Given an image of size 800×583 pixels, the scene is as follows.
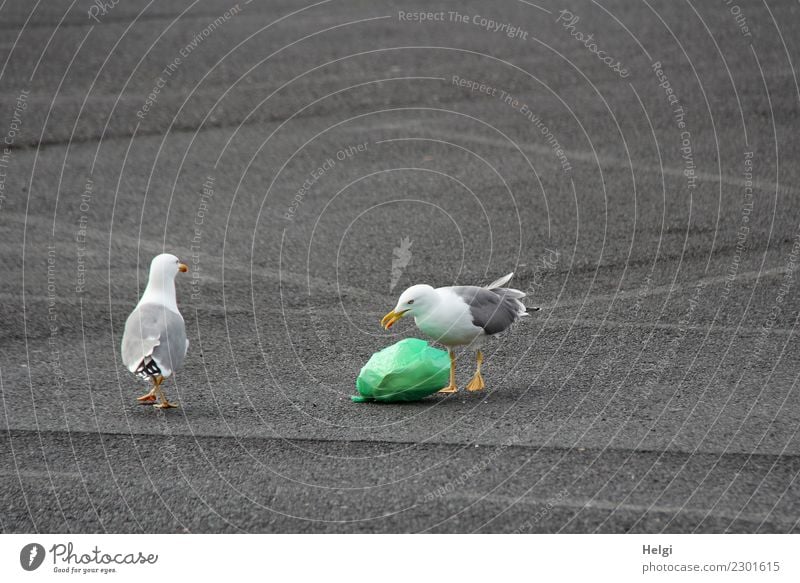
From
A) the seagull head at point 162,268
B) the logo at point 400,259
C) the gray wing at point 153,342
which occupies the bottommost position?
the gray wing at point 153,342

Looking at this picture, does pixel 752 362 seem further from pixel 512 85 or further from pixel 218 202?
pixel 512 85

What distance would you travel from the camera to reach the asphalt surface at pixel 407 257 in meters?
6.45

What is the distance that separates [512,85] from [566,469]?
36.4ft

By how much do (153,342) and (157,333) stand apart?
71 mm

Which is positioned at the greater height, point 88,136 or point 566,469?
point 88,136

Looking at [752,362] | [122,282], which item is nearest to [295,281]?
[122,282]

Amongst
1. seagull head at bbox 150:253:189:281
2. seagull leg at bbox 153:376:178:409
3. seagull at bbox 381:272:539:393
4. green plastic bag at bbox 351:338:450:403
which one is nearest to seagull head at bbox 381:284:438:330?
seagull at bbox 381:272:539:393

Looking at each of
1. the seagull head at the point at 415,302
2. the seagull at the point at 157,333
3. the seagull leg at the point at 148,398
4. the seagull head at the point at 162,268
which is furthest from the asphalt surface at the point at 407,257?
the seagull head at the point at 162,268

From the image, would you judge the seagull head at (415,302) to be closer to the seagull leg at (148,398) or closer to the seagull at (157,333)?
the seagull at (157,333)

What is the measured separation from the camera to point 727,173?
12.9m

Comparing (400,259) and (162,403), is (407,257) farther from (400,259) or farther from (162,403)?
(162,403)

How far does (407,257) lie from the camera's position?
35.3ft
